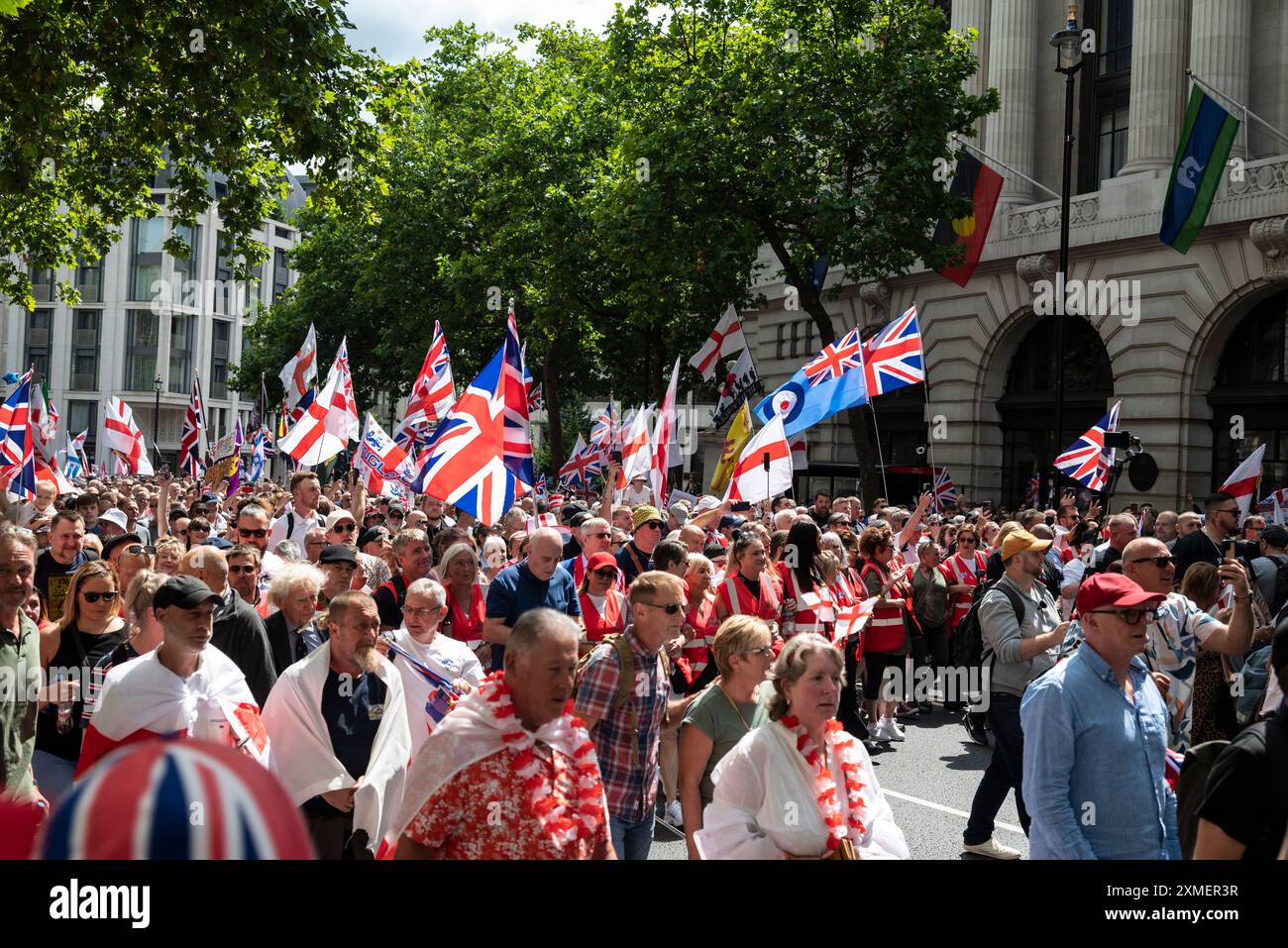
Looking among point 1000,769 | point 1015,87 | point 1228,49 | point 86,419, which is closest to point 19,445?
point 1000,769

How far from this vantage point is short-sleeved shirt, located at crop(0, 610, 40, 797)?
5.23m

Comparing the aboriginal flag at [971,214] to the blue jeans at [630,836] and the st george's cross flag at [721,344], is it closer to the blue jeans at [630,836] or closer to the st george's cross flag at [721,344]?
the st george's cross flag at [721,344]

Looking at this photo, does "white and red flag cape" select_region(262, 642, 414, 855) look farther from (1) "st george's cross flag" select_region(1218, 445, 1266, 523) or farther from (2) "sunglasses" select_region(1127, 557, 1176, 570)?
(1) "st george's cross flag" select_region(1218, 445, 1266, 523)

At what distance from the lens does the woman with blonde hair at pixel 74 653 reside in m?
5.79

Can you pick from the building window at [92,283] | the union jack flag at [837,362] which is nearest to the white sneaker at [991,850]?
the union jack flag at [837,362]

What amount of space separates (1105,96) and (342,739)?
29.3 metres

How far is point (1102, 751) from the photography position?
14.1 ft

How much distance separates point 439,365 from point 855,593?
7.83m

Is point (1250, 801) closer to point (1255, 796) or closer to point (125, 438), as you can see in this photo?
point (1255, 796)

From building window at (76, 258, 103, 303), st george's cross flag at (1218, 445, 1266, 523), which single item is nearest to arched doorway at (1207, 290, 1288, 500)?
st george's cross flag at (1218, 445, 1266, 523)

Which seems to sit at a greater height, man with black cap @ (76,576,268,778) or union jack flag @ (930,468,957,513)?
union jack flag @ (930,468,957,513)

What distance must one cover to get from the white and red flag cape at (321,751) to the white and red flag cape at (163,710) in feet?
0.77

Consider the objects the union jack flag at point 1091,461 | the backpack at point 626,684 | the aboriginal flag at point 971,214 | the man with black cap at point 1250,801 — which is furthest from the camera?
the aboriginal flag at point 971,214

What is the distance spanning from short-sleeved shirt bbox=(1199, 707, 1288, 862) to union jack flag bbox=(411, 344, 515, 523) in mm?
Answer: 7429
